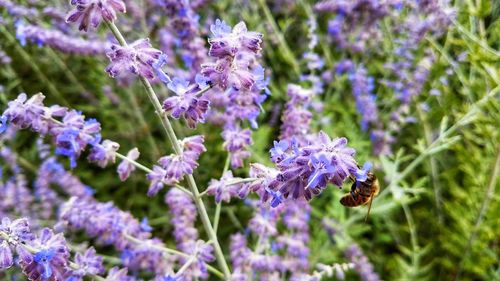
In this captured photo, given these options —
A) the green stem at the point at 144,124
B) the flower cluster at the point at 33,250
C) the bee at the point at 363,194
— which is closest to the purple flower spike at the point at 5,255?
the flower cluster at the point at 33,250

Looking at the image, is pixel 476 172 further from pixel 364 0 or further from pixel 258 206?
pixel 258 206

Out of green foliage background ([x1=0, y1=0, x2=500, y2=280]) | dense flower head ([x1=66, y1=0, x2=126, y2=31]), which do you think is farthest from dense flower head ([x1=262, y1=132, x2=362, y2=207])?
green foliage background ([x1=0, y1=0, x2=500, y2=280])

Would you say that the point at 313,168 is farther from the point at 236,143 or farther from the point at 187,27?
the point at 187,27

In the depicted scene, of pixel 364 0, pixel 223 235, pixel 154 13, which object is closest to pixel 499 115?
pixel 364 0

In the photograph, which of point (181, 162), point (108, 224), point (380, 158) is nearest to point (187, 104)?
point (181, 162)

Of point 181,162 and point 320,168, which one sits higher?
point 181,162

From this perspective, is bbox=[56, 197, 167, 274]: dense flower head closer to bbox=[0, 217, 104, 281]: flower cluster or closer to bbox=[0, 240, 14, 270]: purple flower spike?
bbox=[0, 217, 104, 281]: flower cluster

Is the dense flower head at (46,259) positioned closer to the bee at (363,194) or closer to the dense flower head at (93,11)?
the dense flower head at (93,11)
